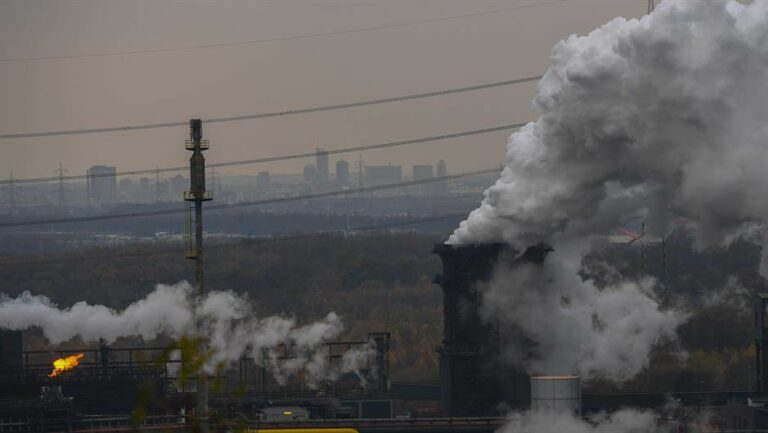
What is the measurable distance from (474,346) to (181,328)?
73.0ft

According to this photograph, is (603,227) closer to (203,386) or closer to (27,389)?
(203,386)

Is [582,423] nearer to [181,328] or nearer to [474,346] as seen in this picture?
[474,346]

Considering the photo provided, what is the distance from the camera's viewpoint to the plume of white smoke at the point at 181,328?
329ft

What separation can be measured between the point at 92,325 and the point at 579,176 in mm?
39872

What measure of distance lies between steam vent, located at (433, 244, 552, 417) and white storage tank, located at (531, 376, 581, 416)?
22.1ft

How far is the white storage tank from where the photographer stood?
7312 centimetres

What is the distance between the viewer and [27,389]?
90188 mm

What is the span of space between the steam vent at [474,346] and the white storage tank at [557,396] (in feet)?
22.1

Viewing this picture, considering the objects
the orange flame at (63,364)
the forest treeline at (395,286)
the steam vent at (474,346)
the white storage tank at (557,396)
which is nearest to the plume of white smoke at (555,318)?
the steam vent at (474,346)

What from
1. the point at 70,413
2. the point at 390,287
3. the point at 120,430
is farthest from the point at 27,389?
the point at 390,287

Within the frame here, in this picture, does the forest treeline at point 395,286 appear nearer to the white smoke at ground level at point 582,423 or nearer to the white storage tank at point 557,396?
the white smoke at ground level at point 582,423

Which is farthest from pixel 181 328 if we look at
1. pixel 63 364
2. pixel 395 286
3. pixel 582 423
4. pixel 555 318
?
pixel 395 286

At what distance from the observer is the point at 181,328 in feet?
314

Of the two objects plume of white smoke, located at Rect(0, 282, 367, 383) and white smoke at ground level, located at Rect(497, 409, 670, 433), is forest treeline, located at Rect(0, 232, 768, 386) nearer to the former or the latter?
plume of white smoke, located at Rect(0, 282, 367, 383)
